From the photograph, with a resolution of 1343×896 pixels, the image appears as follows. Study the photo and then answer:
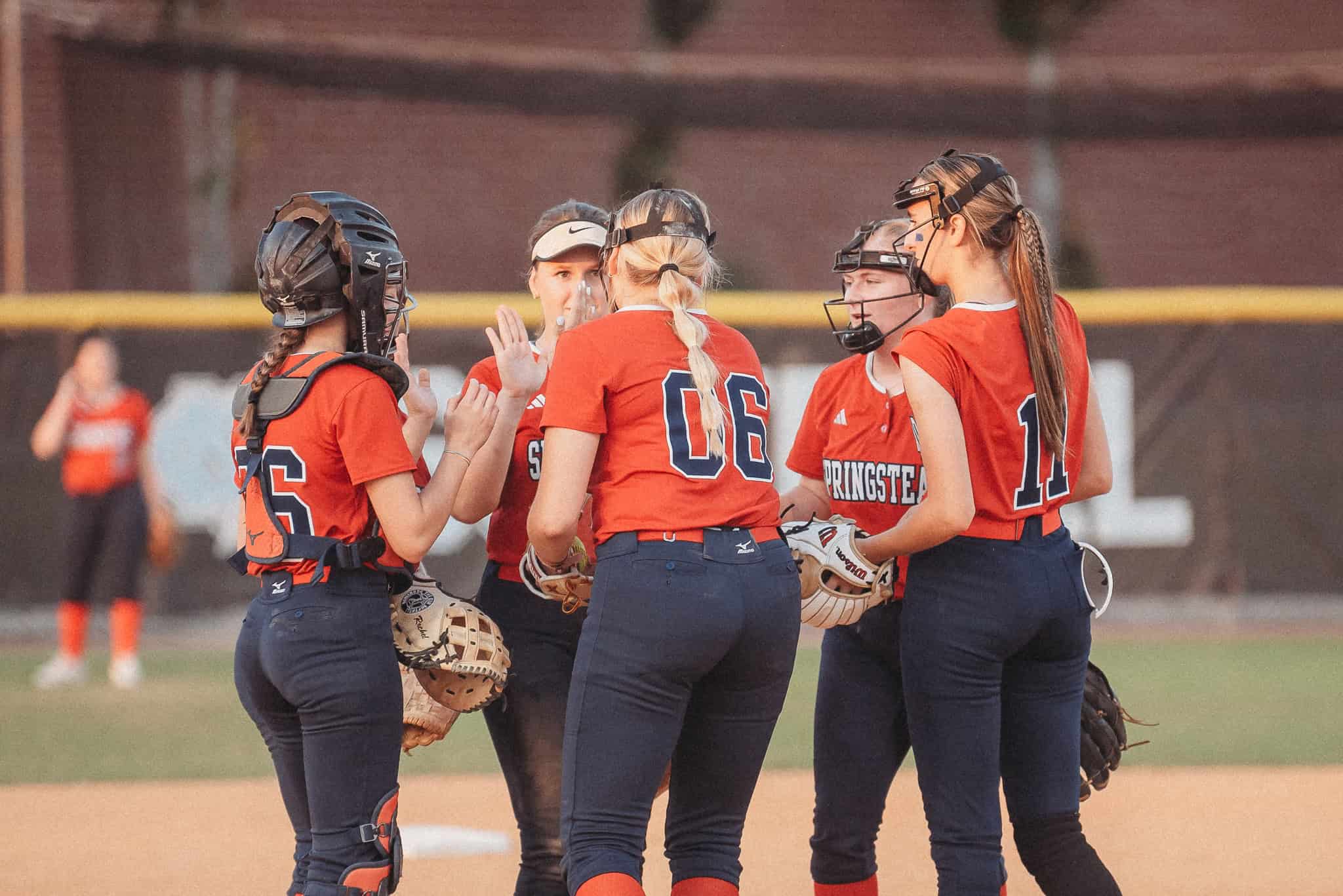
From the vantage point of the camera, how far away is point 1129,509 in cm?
1022

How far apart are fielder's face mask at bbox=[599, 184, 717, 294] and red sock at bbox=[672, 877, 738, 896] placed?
4.39ft

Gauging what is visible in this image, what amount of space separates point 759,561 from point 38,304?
341 inches

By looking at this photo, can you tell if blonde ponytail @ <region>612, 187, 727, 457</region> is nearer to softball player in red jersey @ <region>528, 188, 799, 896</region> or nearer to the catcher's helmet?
softball player in red jersey @ <region>528, 188, 799, 896</region>

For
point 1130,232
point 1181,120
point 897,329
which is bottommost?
point 897,329

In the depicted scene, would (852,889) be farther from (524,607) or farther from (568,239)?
(568,239)

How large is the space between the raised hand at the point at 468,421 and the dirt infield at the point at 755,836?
2.06 metres

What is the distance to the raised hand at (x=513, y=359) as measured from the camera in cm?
346

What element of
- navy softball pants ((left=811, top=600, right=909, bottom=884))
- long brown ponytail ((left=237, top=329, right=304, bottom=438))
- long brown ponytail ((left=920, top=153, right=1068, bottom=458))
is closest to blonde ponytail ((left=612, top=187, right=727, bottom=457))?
long brown ponytail ((left=920, top=153, right=1068, bottom=458))

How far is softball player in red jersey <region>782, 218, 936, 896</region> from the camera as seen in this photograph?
3.71 meters

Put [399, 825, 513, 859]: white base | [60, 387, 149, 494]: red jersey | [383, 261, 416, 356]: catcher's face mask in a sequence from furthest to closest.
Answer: [60, 387, 149, 494]: red jersey → [399, 825, 513, 859]: white base → [383, 261, 416, 356]: catcher's face mask

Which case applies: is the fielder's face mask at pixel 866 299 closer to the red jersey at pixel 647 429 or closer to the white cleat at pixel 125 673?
the red jersey at pixel 647 429

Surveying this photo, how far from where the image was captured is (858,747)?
3.71m

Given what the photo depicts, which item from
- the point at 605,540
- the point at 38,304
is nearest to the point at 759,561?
the point at 605,540

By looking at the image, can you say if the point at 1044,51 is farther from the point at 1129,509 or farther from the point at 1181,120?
the point at 1129,509
